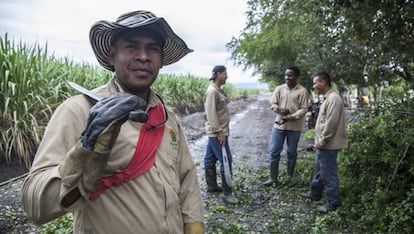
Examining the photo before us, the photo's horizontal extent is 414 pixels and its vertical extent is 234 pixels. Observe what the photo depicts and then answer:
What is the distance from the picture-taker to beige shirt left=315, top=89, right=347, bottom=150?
4.26m

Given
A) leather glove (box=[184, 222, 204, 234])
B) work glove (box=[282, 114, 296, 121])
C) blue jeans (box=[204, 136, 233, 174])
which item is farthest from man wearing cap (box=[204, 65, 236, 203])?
leather glove (box=[184, 222, 204, 234])

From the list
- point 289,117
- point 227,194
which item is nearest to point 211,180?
point 227,194

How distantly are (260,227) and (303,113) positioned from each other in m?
2.16

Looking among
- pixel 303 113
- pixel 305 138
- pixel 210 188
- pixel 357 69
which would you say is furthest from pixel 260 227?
pixel 305 138

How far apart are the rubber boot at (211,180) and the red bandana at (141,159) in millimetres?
3586

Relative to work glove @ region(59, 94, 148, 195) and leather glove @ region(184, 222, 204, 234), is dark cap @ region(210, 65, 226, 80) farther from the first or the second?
work glove @ region(59, 94, 148, 195)

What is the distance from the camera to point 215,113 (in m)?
4.78

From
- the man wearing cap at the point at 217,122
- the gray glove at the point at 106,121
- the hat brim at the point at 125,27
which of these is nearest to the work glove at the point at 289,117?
the man wearing cap at the point at 217,122

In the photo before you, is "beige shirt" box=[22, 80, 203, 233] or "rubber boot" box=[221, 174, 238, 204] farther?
"rubber boot" box=[221, 174, 238, 204]

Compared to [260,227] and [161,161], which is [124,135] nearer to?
[161,161]

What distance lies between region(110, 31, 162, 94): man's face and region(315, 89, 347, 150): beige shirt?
Result: 3.28m

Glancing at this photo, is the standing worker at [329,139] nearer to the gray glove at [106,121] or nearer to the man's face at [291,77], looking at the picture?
the man's face at [291,77]

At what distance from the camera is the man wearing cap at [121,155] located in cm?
117

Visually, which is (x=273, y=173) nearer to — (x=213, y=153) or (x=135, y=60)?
(x=213, y=153)
